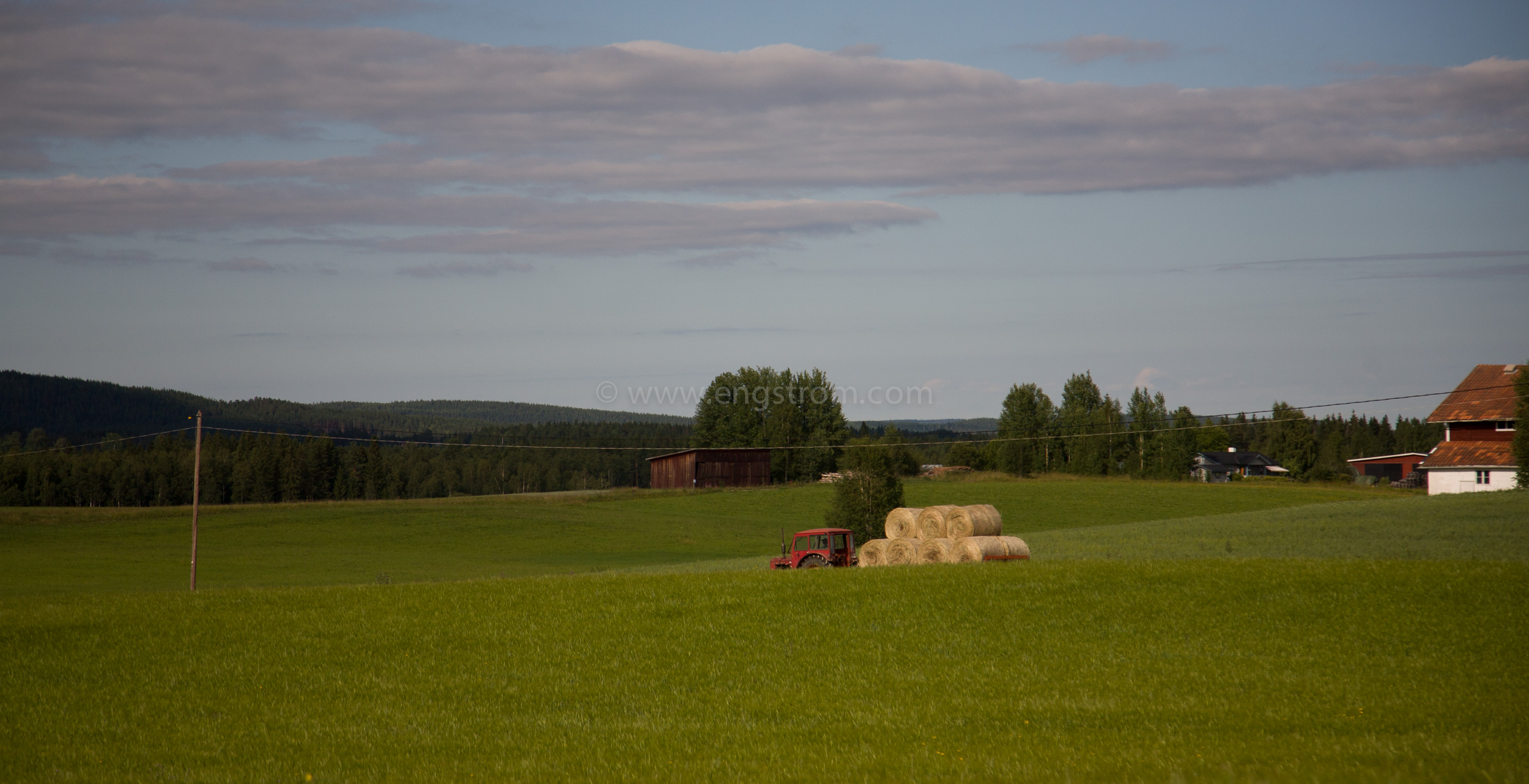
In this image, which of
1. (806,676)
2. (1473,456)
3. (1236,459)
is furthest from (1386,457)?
Answer: (806,676)

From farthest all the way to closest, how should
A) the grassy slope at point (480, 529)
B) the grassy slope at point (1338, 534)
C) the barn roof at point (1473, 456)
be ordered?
the barn roof at point (1473, 456) < the grassy slope at point (480, 529) < the grassy slope at point (1338, 534)

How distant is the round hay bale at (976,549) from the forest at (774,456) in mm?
73916

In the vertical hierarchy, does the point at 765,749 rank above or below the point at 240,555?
above

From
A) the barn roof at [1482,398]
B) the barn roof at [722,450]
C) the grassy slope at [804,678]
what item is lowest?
the grassy slope at [804,678]

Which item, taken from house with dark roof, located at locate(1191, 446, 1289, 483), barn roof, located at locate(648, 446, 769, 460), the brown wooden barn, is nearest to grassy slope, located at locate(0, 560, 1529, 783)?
barn roof, located at locate(648, 446, 769, 460)

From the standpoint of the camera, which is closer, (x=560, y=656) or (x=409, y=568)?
(x=560, y=656)

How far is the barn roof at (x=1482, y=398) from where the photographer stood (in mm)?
55406

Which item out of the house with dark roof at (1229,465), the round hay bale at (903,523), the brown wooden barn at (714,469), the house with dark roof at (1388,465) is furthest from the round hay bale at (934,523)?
the house with dark roof at (1388,465)

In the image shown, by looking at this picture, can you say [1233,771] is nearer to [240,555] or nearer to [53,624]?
[53,624]

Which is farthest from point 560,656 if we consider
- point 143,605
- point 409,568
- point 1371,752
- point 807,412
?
point 807,412

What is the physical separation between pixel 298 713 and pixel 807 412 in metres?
113

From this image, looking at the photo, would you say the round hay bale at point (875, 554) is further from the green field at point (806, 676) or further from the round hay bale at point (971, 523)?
the green field at point (806, 676)

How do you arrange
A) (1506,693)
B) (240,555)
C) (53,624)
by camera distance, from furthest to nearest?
(240,555) → (53,624) → (1506,693)

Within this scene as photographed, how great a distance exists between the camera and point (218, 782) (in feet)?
32.8
